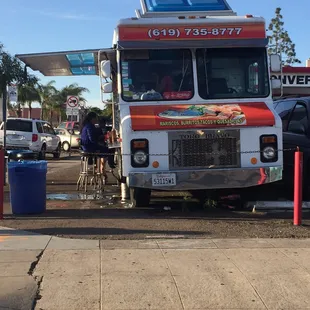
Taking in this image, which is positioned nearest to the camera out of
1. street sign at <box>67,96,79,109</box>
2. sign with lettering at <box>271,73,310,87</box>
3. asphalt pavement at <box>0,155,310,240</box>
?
asphalt pavement at <box>0,155,310,240</box>

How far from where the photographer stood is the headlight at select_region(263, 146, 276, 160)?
26.8ft

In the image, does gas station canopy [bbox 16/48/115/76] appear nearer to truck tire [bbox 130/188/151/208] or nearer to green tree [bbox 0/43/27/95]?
green tree [bbox 0/43/27/95]

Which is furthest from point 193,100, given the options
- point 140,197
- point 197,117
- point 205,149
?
point 140,197

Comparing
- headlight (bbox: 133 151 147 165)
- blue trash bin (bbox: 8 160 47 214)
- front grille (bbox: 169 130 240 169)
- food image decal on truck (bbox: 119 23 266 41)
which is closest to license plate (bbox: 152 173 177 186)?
front grille (bbox: 169 130 240 169)

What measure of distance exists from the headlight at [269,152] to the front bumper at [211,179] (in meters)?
0.21

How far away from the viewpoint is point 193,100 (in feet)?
28.0

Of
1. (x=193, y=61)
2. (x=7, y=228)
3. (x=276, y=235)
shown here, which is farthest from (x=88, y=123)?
(x=276, y=235)

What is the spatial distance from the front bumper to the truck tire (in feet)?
3.42

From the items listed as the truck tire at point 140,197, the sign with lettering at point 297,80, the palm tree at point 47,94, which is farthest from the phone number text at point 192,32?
the palm tree at point 47,94

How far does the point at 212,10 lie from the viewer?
9250 millimetres

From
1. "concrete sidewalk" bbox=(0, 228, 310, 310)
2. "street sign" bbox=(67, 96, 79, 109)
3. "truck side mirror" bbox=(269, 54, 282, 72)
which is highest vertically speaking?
"street sign" bbox=(67, 96, 79, 109)

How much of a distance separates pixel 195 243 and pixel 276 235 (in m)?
1.29

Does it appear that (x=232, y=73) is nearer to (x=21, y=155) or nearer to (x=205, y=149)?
(x=205, y=149)

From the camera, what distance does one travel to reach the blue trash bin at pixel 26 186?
8.30 m
